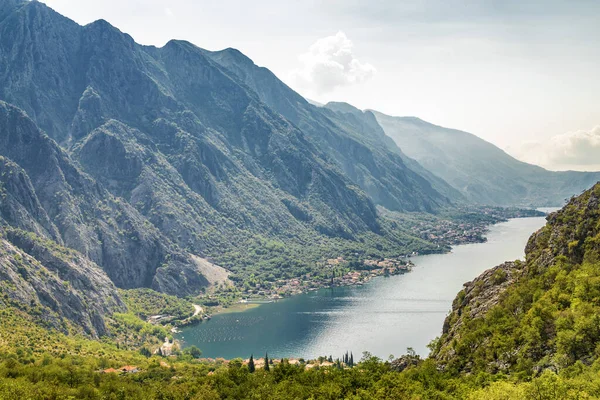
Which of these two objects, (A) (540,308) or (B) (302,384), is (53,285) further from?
(A) (540,308)

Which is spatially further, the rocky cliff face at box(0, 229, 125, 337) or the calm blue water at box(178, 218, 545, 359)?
the calm blue water at box(178, 218, 545, 359)

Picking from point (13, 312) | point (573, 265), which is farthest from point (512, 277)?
point (13, 312)

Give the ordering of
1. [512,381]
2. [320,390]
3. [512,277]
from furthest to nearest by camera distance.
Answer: [512,277], [320,390], [512,381]

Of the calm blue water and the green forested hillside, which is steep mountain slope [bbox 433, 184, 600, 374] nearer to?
the green forested hillside

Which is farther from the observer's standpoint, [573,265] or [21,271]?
[21,271]

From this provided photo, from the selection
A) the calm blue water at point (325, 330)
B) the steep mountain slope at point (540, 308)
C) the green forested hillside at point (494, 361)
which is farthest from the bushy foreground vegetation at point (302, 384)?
the calm blue water at point (325, 330)

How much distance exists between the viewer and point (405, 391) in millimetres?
62438

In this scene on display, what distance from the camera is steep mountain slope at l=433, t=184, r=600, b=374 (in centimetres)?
5732

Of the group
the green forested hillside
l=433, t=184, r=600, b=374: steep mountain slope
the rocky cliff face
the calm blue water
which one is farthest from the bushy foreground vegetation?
the calm blue water

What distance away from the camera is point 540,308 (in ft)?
211

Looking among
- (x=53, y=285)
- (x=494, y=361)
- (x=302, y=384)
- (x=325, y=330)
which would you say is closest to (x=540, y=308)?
(x=494, y=361)

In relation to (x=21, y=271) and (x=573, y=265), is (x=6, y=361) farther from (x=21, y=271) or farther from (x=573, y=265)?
(x=573, y=265)

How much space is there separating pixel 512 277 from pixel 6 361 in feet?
289

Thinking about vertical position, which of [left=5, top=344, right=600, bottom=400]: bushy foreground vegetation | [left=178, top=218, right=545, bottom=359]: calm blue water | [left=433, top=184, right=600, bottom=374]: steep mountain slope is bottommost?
[left=178, top=218, right=545, bottom=359]: calm blue water
